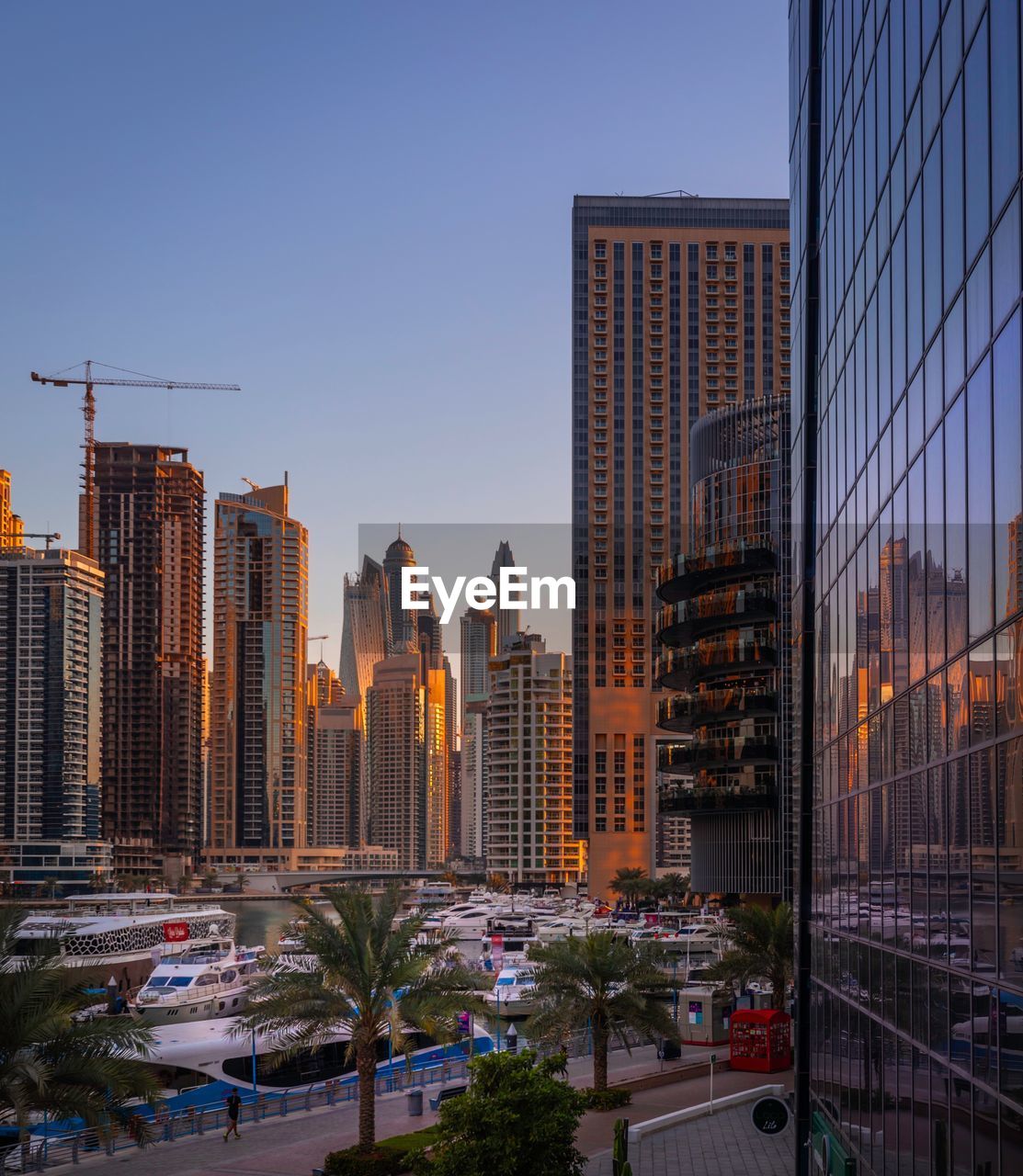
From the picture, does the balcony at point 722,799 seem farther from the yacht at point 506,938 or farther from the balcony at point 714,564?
the yacht at point 506,938

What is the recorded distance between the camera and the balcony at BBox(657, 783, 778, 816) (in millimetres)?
87375

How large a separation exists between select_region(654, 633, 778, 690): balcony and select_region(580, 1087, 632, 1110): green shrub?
A: 1689 inches

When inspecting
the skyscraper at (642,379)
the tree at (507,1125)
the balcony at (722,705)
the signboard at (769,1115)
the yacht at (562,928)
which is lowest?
the yacht at (562,928)

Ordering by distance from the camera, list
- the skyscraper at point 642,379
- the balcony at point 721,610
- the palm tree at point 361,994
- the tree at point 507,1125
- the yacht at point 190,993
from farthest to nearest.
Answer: the skyscraper at point 642,379 < the balcony at point 721,610 < the yacht at point 190,993 < the palm tree at point 361,994 < the tree at point 507,1125

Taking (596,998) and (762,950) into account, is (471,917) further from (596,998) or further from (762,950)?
(596,998)

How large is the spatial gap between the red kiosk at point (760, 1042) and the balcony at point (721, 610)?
114ft

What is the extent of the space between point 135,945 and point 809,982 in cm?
8060

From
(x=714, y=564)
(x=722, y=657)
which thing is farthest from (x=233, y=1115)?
(x=714, y=564)

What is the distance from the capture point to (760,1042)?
49281 mm

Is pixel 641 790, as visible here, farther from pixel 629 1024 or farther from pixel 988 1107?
pixel 988 1107

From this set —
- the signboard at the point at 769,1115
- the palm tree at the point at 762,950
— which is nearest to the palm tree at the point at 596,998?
the palm tree at the point at 762,950

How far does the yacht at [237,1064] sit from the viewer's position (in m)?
49.1

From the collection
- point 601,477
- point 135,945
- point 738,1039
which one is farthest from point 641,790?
point 738,1039

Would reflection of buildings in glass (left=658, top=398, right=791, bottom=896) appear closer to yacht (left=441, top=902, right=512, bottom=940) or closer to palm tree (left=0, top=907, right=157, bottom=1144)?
yacht (left=441, top=902, right=512, bottom=940)
